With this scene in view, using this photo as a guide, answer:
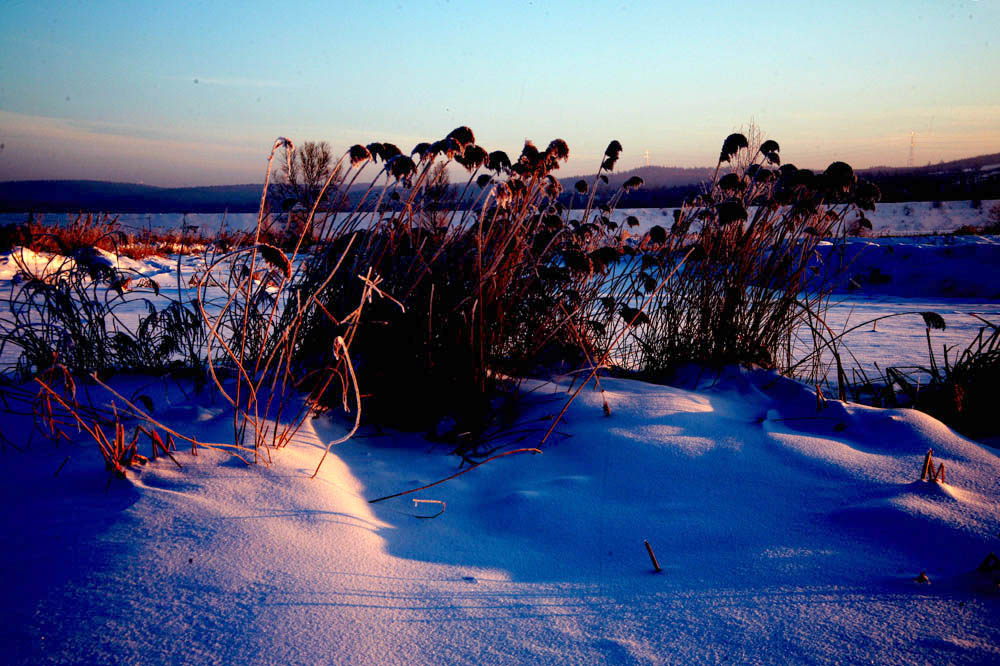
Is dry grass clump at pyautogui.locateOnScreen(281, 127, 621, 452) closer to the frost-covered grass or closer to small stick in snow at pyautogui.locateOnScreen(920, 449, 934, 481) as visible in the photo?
→ the frost-covered grass

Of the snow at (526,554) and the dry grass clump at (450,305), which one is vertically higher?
the dry grass clump at (450,305)

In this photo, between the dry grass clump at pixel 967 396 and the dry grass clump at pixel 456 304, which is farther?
the dry grass clump at pixel 967 396

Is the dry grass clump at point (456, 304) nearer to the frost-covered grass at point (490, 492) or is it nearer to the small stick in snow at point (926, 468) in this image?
the frost-covered grass at point (490, 492)

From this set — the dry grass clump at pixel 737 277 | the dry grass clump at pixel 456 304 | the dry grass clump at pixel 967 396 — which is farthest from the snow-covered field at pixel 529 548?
the dry grass clump at pixel 737 277

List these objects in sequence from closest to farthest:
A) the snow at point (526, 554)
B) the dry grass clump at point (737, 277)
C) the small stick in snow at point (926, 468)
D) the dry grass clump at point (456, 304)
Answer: the snow at point (526, 554) → the small stick in snow at point (926, 468) → the dry grass clump at point (456, 304) → the dry grass clump at point (737, 277)

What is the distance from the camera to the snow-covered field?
100cm

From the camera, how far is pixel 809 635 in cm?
103

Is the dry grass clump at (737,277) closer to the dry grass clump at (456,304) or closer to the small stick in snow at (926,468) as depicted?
the dry grass clump at (456,304)

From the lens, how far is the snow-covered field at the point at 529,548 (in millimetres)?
1002

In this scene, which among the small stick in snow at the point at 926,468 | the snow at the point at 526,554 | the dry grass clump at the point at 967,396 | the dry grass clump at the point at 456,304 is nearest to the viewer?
the snow at the point at 526,554

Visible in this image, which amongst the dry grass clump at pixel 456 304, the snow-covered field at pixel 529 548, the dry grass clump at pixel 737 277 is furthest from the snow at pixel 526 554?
the dry grass clump at pixel 737 277

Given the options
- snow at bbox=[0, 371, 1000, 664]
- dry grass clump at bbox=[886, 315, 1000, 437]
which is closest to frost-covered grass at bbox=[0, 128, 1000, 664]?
snow at bbox=[0, 371, 1000, 664]

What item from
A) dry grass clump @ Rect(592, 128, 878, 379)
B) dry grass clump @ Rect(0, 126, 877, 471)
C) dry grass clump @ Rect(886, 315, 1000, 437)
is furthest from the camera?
dry grass clump @ Rect(592, 128, 878, 379)

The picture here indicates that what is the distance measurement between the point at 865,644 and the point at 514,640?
24.3 inches
